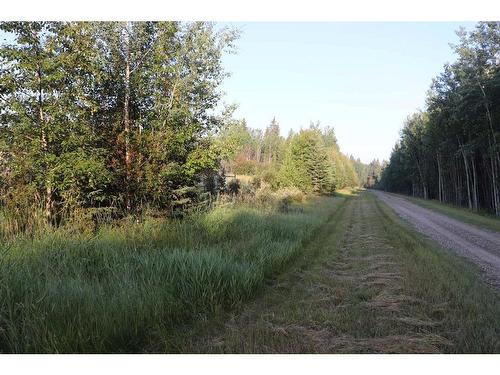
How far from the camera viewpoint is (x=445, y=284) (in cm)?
594

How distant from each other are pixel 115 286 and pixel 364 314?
328 cm

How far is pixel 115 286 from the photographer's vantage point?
464 centimetres

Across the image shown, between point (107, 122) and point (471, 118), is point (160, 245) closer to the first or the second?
point (107, 122)

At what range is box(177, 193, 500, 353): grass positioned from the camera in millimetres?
3797

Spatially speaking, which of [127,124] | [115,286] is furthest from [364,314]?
[127,124]

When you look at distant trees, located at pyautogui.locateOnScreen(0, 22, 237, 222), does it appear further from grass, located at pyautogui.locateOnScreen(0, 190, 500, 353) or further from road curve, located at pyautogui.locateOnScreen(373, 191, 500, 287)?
road curve, located at pyautogui.locateOnScreen(373, 191, 500, 287)

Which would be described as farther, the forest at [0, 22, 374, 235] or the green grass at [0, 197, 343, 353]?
the forest at [0, 22, 374, 235]

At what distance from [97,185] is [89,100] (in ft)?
7.03

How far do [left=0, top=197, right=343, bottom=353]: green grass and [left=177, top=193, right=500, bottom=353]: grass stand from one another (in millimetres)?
381

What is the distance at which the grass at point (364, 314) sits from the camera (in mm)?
3797

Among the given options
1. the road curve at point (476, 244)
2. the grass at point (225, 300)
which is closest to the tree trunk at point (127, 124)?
the grass at point (225, 300)

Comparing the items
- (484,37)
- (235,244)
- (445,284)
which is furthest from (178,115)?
(484,37)

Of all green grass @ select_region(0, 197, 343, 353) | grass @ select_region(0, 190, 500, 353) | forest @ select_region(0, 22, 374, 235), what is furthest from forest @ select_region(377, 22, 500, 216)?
green grass @ select_region(0, 197, 343, 353)

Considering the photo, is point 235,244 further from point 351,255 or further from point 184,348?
point 184,348
